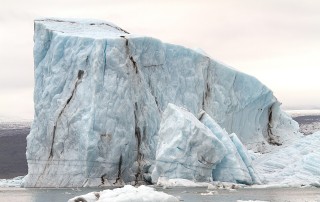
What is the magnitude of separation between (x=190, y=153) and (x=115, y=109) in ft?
13.6

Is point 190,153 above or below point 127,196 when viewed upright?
below

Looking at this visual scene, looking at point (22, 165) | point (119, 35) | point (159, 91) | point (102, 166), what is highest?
point (119, 35)

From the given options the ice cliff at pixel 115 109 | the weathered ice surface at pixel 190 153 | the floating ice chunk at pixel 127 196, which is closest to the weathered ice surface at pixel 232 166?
the ice cliff at pixel 115 109

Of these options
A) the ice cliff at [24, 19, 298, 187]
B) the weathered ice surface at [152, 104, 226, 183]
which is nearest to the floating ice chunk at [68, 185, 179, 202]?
the weathered ice surface at [152, 104, 226, 183]

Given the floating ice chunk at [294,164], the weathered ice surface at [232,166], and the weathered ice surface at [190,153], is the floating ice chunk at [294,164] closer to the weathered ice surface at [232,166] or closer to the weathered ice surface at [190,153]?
the weathered ice surface at [232,166]

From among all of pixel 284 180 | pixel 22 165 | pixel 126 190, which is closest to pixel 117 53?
pixel 284 180

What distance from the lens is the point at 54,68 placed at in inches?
1136

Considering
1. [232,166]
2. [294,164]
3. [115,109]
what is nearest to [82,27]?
[115,109]

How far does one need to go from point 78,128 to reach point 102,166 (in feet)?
5.51

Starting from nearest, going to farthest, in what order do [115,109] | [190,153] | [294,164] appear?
1. [190,153]
2. [294,164]
3. [115,109]

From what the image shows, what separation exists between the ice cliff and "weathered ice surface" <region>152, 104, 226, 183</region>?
34mm

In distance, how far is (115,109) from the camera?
27656 mm

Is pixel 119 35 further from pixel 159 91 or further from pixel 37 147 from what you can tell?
pixel 37 147

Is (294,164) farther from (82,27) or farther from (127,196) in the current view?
(127,196)
